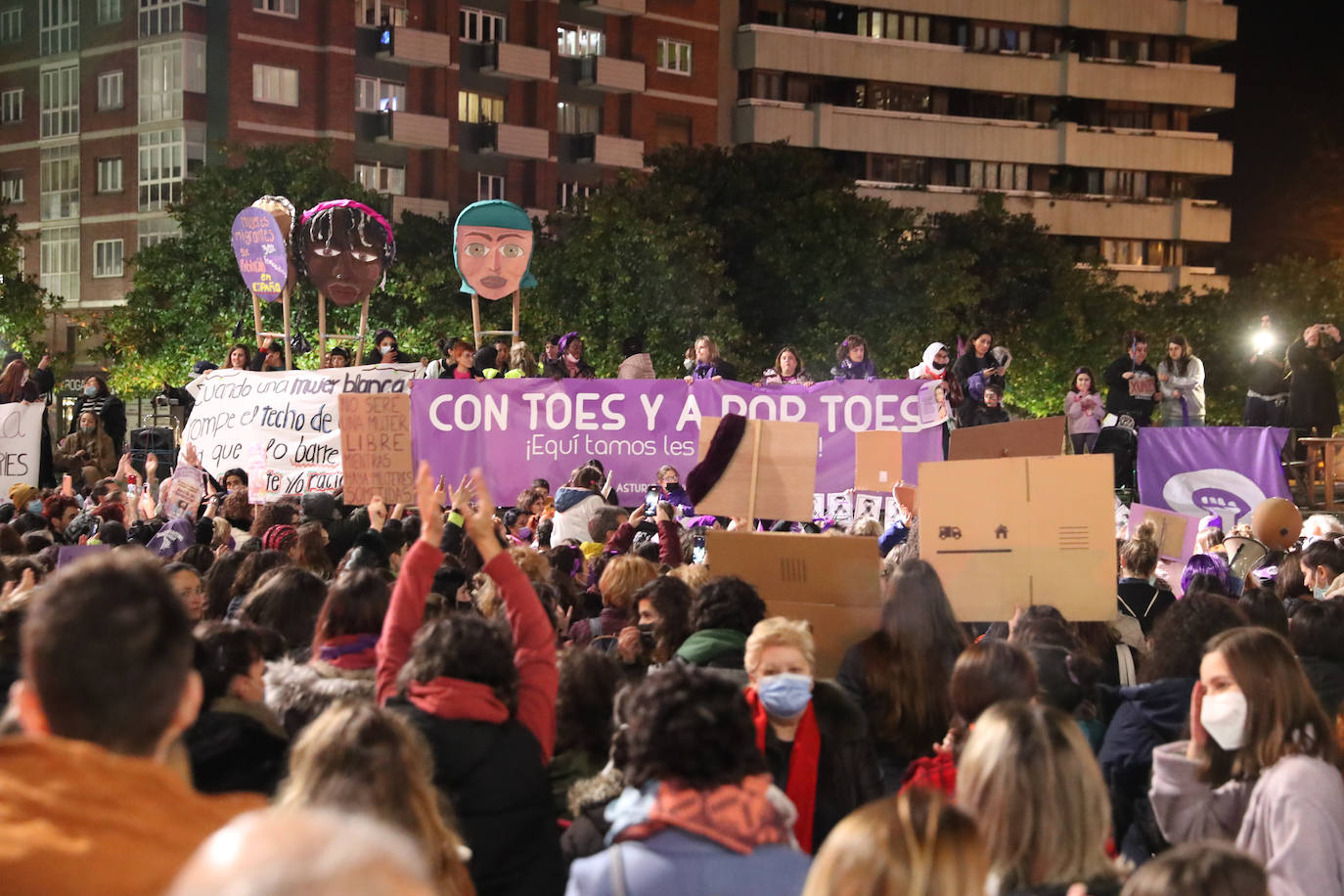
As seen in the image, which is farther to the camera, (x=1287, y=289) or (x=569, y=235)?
(x=1287, y=289)

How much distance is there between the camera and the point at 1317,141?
5506 centimetres

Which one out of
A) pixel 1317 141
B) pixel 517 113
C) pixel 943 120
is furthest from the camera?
pixel 943 120

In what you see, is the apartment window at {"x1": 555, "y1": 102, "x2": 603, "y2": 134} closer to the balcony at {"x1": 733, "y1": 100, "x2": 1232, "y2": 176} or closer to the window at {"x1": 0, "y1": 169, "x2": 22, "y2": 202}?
the balcony at {"x1": 733, "y1": 100, "x2": 1232, "y2": 176}

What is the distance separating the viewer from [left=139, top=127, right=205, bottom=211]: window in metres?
53.9

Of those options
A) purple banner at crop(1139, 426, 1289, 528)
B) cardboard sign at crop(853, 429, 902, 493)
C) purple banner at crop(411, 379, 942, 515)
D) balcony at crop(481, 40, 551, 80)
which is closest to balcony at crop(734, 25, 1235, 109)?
balcony at crop(481, 40, 551, 80)

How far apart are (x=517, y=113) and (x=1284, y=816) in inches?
2365

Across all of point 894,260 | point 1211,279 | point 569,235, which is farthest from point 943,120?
point 569,235

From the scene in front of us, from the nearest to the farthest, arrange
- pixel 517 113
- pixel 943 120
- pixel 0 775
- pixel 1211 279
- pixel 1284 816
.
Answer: pixel 0 775, pixel 1284 816, pixel 517 113, pixel 943 120, pixel 1211 279

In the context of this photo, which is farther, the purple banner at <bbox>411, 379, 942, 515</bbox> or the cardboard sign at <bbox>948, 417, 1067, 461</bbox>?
the purple banner at <bbox>411, 379, 942, 515</bbox>

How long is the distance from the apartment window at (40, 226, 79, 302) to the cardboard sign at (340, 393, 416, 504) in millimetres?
47564

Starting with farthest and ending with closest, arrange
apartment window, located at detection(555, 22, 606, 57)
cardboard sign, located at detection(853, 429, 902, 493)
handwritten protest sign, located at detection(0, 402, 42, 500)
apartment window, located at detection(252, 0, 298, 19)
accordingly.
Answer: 1. apartment window, located at detection(555, 22, 606, 57)
2. apartment window, located at detection(252, 0, 298, 19)
3. handwritten protest sign, located at detection(0, 402, 42, 500)
4. cardboard sign, located at detection(853, 429, 902, 493)

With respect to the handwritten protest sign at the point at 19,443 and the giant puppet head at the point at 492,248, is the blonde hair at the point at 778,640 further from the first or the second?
the handwritten protest sign at the point at 19,443

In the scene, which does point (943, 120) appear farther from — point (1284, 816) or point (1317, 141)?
point (1284, 816)

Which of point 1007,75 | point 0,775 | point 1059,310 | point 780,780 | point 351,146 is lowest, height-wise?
point 780,780
